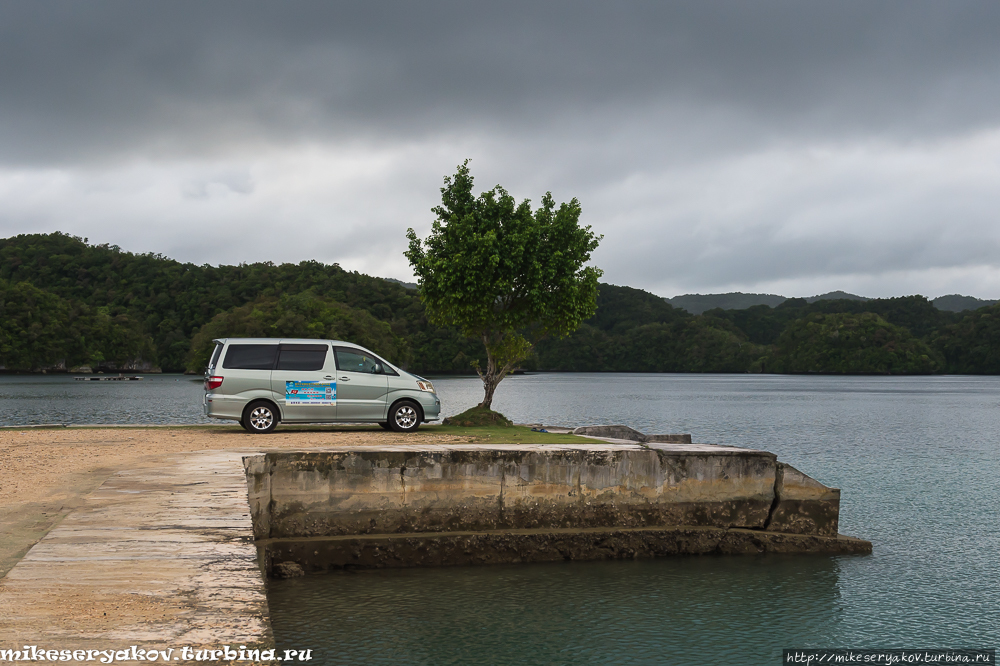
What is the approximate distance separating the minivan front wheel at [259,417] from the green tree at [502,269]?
708 centimetres

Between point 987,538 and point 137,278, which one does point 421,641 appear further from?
point 137,278

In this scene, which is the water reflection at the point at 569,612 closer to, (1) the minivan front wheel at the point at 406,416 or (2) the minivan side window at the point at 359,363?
(1) the minivan front wheel at the point at 406,416

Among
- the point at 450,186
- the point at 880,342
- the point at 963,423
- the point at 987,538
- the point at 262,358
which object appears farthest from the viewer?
the point at 880,342

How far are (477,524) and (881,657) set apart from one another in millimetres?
6100

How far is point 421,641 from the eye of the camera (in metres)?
9.04

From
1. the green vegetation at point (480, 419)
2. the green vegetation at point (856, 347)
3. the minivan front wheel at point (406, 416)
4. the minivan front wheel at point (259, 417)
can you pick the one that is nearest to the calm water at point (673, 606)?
the minivan front wheel at point (406, 416)

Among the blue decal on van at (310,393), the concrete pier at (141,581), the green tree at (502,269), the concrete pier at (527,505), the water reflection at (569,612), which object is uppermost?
A: the green tree at (502,269)

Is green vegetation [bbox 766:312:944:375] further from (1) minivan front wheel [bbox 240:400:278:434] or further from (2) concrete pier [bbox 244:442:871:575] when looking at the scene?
(1) minivan front wheel [bbox 240:400:278:434]

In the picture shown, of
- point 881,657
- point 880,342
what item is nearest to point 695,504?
point 881,657

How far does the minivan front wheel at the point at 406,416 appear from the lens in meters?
19.0

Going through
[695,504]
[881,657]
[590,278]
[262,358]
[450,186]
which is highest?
[450,186]

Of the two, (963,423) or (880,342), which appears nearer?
(963,423)

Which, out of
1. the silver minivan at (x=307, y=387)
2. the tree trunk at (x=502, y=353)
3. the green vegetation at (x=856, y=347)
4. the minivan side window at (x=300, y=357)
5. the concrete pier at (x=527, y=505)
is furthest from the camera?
the green vegetation at (x=856, y=347)

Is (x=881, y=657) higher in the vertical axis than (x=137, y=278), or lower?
lower
